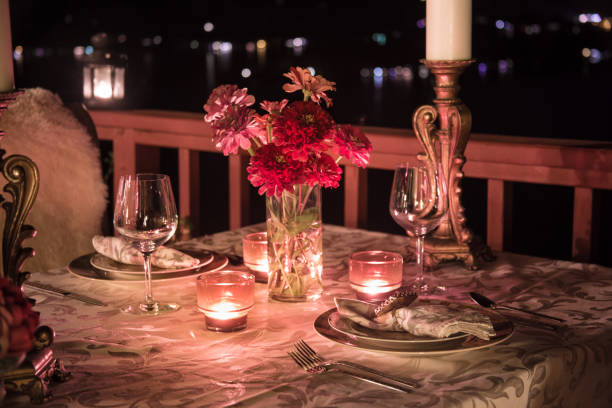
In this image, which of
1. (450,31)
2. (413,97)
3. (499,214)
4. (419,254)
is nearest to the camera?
(419,254)

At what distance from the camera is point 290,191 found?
121 centimetres

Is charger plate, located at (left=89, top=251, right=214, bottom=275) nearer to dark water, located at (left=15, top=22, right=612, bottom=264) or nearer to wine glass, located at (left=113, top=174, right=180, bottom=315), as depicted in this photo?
wine glass, located at (left=113, top=174, right=180, bottom=315)

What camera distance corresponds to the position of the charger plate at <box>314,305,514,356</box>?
1000mm

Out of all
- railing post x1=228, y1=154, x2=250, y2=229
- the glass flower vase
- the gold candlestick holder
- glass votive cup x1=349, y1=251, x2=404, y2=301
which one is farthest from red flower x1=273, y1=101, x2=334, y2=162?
railing post x1=228, y1=154, x2=250, y2=229

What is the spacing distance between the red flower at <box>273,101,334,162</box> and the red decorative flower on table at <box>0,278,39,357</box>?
0.54m

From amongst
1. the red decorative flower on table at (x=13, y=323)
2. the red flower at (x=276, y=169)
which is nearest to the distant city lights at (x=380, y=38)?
the red flower at (x=276, y=169)

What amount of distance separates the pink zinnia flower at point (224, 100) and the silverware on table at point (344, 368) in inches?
15.9

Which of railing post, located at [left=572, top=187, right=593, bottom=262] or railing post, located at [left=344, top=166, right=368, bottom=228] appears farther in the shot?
railing post, located at [left=344, top=166, right=368, bottom=228]

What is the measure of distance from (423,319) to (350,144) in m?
0.33

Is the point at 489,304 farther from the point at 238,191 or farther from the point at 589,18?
the point at 589,18

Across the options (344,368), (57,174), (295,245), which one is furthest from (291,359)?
(57,174)

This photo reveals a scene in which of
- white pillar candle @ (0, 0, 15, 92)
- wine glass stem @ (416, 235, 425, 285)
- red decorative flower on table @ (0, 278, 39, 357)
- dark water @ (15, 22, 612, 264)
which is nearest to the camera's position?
red decorative flower on table @ (0, 278, 39, 357)

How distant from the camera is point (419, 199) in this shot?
4.36 ft

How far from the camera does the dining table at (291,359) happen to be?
0.91 metres
